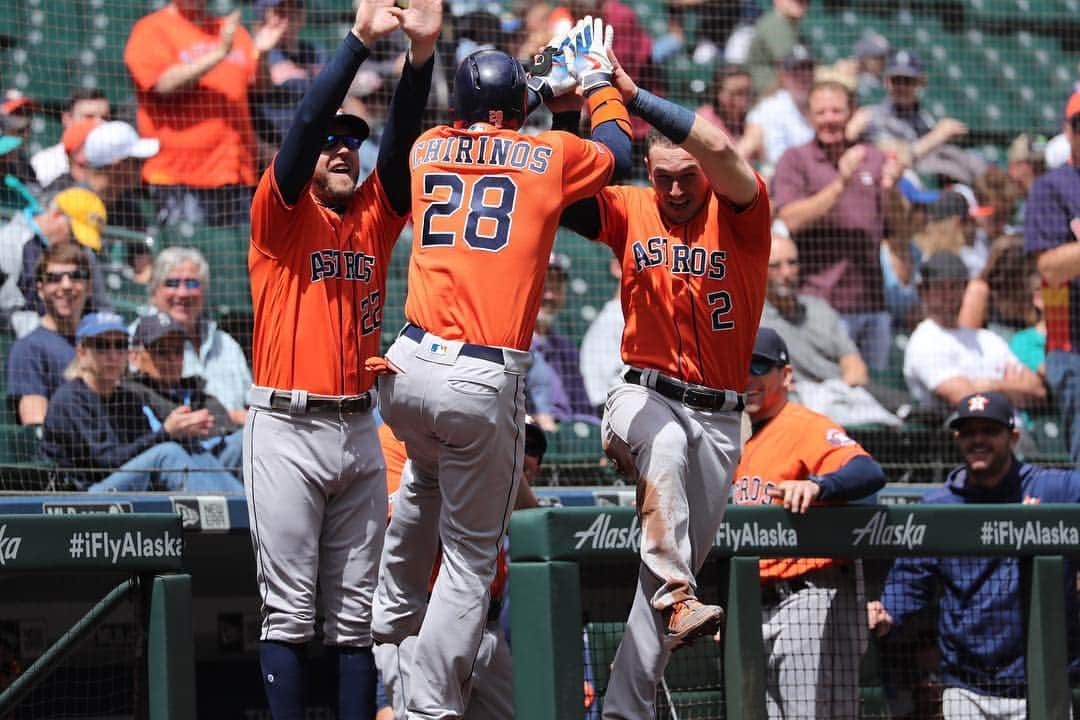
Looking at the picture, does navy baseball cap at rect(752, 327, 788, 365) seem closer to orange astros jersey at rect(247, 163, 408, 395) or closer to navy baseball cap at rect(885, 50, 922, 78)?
orange astros jersey at rect(247, 163, 408, 395)

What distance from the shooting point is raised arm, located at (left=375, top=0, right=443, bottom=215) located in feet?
12.3

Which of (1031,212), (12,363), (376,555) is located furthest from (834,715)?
(1031,212)

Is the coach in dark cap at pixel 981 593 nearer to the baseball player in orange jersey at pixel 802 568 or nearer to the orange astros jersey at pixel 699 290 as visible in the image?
the baseball player in orange jersey at pixel 802 568

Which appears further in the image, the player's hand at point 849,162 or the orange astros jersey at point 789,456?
the player's hand at point 849,162

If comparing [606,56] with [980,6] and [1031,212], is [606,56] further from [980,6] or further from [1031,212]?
[980,6]

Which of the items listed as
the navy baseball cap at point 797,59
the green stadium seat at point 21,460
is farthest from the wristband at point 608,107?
the navy baseball cap at point 797,59

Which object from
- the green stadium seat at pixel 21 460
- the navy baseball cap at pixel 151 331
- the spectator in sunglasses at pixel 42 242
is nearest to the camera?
the green stadium seat at pixel 21 460

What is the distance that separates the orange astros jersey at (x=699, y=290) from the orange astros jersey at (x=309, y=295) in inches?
29.8

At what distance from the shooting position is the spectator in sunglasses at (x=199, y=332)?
6.55 m

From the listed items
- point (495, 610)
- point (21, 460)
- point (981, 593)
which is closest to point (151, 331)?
point (21, 460)

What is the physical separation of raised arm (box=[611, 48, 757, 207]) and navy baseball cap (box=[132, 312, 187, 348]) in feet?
10.7

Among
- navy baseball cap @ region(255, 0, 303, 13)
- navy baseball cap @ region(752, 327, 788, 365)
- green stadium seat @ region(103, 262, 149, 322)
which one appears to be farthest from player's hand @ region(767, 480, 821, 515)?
navy baseball cap @ region(255, 0, 303, 13)

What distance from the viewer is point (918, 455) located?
7.51 metres

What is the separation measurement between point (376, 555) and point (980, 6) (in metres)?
8.40
